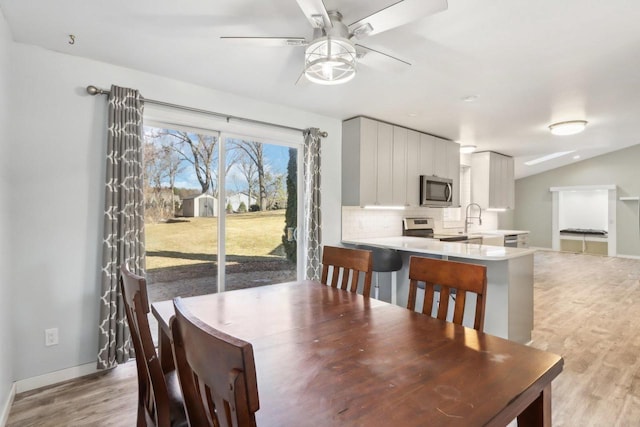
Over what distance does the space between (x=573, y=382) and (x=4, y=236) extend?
4.03 m

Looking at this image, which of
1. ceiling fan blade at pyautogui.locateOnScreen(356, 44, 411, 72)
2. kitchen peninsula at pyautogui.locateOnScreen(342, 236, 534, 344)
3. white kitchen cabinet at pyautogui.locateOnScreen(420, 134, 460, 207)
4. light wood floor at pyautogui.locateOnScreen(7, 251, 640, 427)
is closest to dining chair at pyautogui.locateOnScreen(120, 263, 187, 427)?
light wood floor at pyautogui.locateOnScreen(7, 251, 640, 427)

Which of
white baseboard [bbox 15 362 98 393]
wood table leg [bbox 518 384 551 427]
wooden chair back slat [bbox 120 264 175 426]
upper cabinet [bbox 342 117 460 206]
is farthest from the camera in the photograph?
upper cabinet [bbox 342 117 460 206]

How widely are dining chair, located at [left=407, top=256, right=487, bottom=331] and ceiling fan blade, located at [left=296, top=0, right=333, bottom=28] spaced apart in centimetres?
130

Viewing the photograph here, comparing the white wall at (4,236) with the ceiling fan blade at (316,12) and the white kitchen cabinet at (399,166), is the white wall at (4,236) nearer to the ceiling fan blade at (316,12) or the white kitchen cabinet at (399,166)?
the ceiling fan blade at (316,12)

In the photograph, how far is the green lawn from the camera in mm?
2900

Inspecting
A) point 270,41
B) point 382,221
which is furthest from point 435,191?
point 270,41

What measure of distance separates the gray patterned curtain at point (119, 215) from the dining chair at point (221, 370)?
2.09 meters

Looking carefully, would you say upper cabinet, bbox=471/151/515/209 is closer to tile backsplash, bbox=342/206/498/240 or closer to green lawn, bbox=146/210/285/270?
tile backsplash, bbox=342/206/498/240

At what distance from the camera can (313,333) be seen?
51.5 inches

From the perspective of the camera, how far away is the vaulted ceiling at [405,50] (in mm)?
A: 1828

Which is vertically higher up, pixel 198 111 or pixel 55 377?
pixel 198 111

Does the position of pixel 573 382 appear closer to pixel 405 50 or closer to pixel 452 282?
pixel 452 282

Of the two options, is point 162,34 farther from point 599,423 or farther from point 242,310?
point 599,423

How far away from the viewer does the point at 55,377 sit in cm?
232
